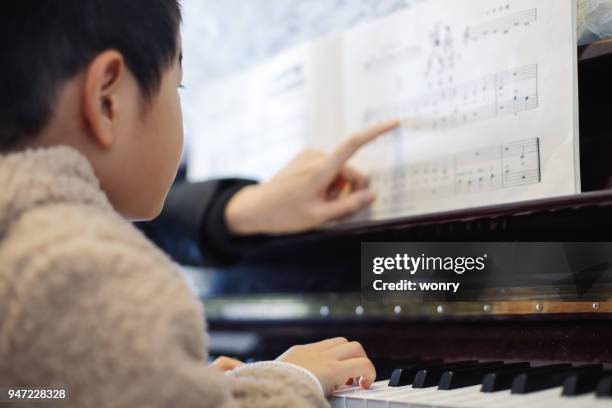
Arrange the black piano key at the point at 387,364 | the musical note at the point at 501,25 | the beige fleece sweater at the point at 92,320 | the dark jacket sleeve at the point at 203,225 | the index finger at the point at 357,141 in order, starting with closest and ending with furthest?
the beige fleece sweater at the point at 92,320
the black piano key at the point at 387,364
the musical note at the point at 501,25
the index finger at the point at 357,141
the dark jacket sleeve at the point at 203,225

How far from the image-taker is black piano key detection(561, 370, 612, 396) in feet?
2.04

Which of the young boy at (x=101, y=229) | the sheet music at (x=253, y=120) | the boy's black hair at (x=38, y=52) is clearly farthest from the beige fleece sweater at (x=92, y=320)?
the sheet music at (x=253, y=120)

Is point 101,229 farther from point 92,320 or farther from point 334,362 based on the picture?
point 334,362

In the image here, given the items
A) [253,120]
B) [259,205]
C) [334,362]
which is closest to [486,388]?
[334,362]

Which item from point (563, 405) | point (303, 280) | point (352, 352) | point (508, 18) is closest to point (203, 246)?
point (303, 280)

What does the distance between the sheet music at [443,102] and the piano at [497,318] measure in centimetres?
4

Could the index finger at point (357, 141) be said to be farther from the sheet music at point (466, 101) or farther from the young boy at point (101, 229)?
the young boy at point (101, 229)

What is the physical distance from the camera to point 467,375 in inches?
28.6

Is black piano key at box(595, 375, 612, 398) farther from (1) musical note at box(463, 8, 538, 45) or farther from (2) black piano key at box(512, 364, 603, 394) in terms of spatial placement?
(1) musical note at box(463, 8, 538, 45)

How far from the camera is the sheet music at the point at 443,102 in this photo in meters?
0.87

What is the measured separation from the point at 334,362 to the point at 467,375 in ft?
0.45

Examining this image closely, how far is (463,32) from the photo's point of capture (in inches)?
39.0

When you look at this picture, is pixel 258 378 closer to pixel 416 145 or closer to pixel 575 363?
pixel 575 363

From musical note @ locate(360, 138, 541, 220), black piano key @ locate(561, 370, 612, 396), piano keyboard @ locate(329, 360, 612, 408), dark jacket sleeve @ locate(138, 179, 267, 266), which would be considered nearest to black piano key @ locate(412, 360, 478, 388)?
piano keyboard @ locate(329, 360, 612, 408)
